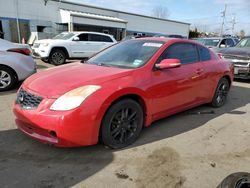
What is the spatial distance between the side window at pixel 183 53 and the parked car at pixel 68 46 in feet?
28.6

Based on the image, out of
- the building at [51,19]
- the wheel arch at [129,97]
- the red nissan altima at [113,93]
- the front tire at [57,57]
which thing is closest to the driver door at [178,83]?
the red nissan altima at [113,93]

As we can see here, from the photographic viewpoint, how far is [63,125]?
316cm

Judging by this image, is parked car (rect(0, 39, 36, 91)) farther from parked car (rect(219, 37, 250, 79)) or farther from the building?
the building

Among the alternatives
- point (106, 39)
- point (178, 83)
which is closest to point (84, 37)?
point (106, 39)

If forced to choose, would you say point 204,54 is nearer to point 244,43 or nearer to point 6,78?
point 6,78

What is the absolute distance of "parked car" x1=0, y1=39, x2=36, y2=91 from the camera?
668 cm

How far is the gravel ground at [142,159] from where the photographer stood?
299 centimetres

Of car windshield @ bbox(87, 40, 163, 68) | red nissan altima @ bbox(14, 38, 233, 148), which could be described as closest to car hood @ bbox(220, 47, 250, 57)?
red nissan altima @ bbox(14, 38, 233, 148)

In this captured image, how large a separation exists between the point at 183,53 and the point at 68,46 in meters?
9.17

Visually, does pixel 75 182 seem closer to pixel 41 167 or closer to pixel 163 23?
pixel 41 167

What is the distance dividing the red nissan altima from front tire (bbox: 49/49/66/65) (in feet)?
26.8

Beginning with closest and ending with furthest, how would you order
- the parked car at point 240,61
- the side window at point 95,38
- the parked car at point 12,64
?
the parked car at point 12,64
the parked car at point 240,61
the side window at point 95,38

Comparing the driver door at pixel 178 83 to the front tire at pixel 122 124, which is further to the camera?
the driver door at pixel 178 83

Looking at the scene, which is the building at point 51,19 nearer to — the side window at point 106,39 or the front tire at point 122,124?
the side window at point 106,39
